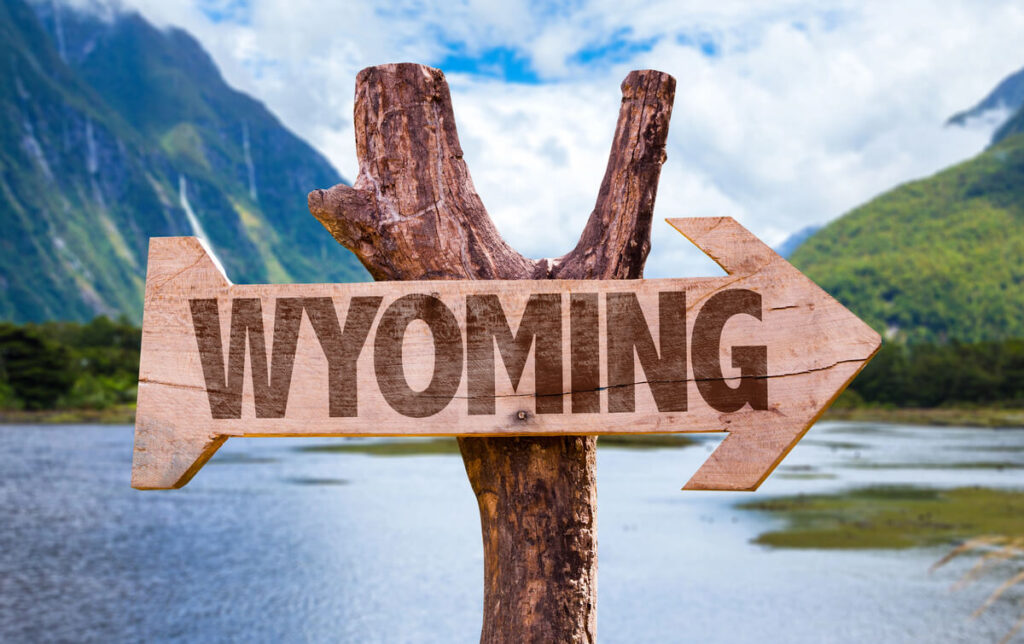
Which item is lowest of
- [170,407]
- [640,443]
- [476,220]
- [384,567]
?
[384,567]

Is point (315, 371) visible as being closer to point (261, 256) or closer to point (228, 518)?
point (228, 518)

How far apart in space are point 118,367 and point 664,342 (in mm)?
70050

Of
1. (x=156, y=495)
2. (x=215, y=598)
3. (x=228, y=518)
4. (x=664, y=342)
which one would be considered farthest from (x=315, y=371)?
(x=156, y=495)

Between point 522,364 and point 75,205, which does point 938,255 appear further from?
point 75,205

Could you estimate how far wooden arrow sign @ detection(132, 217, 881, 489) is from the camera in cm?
205

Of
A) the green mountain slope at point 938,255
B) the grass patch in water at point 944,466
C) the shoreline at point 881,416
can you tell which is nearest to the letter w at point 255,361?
the grass patch in water at point 944,466

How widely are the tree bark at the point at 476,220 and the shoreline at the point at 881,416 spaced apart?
194 feet

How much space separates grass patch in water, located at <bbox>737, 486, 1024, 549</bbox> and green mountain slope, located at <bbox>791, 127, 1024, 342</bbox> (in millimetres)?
61600

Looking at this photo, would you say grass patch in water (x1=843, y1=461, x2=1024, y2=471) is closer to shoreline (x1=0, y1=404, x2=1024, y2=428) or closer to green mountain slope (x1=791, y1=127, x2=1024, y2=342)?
shoreline (x1=0, y1=404, x2=1024, y2=428)

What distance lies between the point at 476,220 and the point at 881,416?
7226 cm

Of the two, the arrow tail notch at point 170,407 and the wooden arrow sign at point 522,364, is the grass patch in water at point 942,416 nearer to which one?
the wooden arrow sign at point 522,364

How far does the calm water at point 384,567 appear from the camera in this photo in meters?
17.0

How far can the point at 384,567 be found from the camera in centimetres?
2161

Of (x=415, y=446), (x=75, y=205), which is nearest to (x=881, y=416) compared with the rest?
(x=415, y=446)
